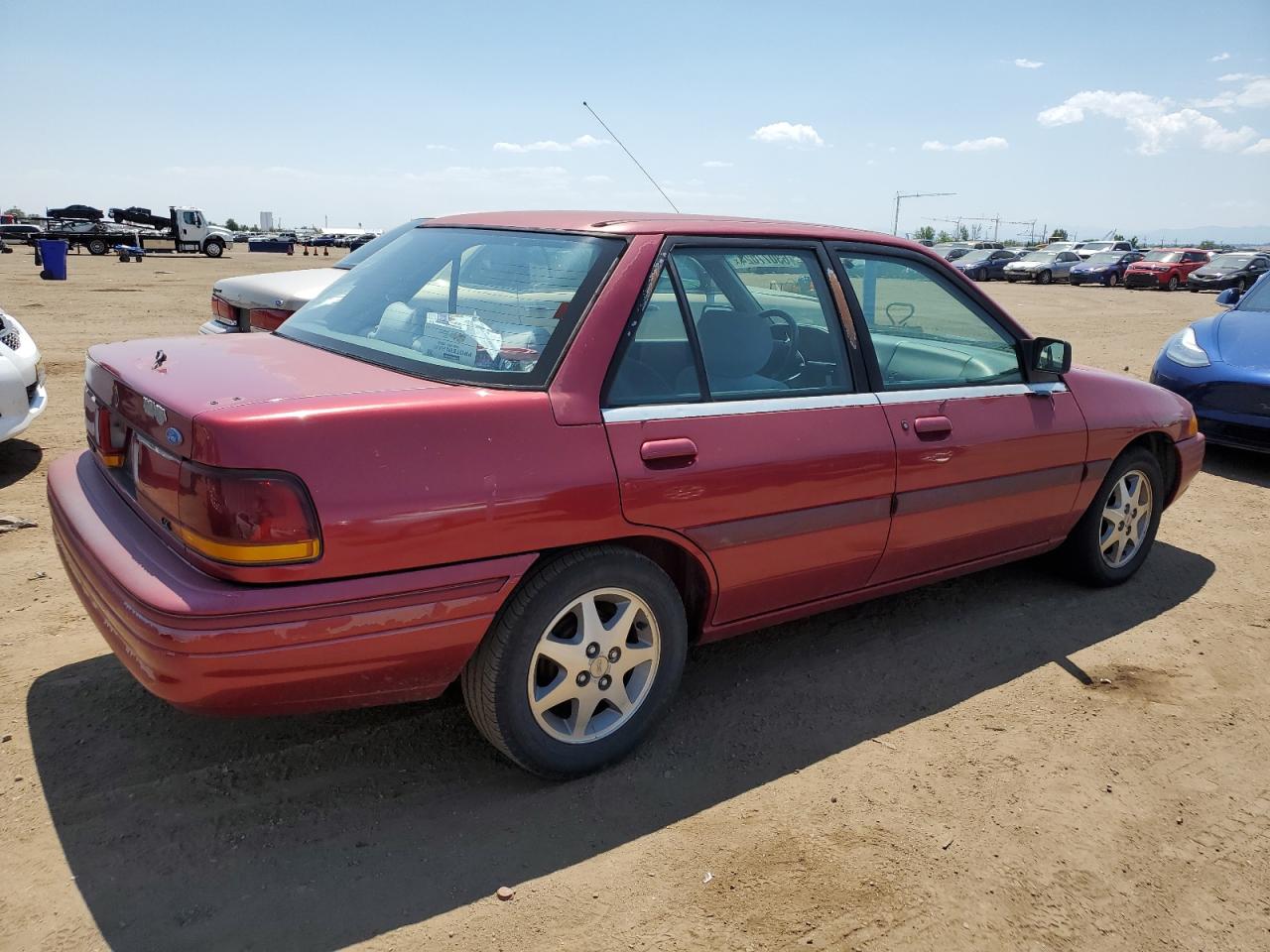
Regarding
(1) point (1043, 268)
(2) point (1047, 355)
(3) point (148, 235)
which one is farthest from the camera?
(3) point (148, 235)

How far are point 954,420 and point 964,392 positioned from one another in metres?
0.17

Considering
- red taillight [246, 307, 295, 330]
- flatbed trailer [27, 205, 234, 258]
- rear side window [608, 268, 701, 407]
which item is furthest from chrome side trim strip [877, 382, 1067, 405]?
flatbed trailer [27, 205, 234, 258]

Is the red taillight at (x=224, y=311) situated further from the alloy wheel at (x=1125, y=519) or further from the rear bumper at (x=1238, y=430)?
the rear bumper at (x=1238, y=430)

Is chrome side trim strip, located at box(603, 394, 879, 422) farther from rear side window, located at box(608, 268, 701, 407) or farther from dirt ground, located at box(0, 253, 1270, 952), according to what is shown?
dirt ground, located at box(0, 253, 1270, 952)

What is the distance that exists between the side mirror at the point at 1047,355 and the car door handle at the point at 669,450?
183cm

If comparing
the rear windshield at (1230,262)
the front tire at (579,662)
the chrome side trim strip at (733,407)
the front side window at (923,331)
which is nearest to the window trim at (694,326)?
the chrome side trim strip at (733,407)

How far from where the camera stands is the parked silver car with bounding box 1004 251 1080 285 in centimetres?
3591

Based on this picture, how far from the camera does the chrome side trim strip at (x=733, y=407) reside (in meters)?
2.67

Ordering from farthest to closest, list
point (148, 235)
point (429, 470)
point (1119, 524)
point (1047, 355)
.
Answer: point (148, 235)
point (1119, 524)
point (1047, 355)
point (429, 470)

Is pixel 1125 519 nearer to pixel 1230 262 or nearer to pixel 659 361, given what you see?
pixel 659 361

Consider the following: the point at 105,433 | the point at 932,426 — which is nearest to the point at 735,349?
the point at 932,426

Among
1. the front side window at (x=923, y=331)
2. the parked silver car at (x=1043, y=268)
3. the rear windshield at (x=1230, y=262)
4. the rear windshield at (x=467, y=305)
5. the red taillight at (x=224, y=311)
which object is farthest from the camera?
the parked silver car at (x=1043, y=268)

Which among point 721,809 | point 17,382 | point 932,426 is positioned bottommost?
Answer: point 721,809

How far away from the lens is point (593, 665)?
2736 millimetres
